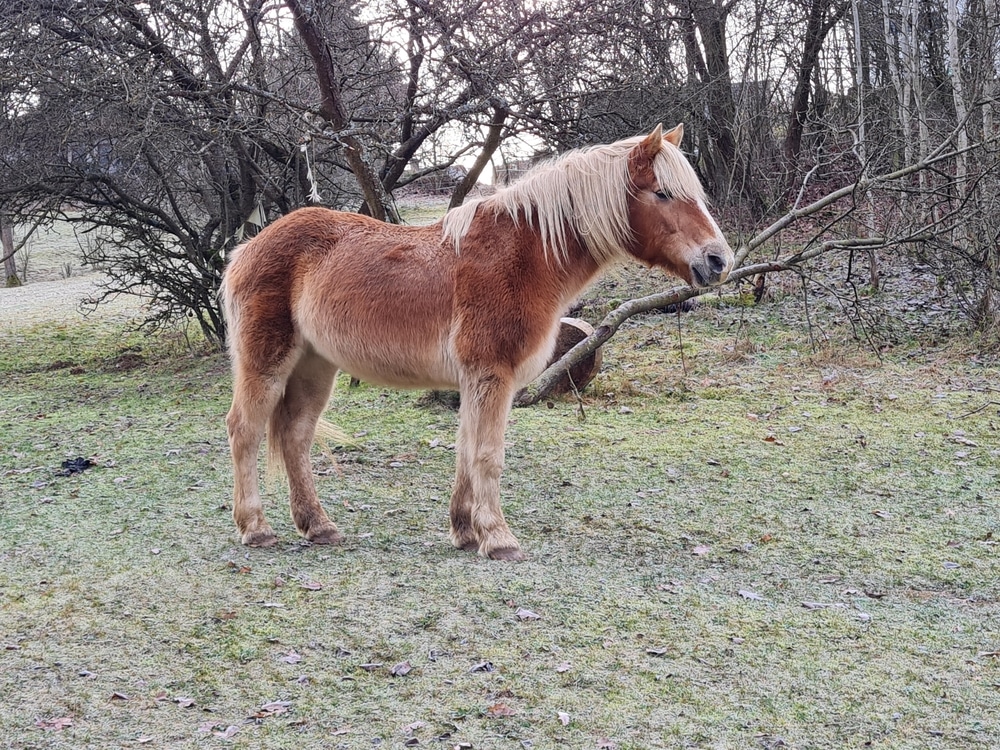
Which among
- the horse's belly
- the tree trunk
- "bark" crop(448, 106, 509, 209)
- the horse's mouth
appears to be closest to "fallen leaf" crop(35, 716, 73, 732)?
the horse's belly

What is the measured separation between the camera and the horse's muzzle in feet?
16.0

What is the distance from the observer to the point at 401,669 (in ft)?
12.8

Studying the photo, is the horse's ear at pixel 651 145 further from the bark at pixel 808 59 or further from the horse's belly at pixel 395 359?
the bark at pixel 808 59

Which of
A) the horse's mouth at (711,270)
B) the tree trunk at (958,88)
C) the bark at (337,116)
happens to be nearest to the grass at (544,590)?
the horse's mouth at (711,270)

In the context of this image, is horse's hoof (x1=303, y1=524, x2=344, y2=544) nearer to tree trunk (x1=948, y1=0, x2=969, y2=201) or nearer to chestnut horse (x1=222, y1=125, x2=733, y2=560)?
chestnut horse (x1=222, y1=125, x2=733, y2=560)

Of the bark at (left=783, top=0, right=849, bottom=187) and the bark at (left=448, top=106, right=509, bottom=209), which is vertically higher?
the bark at (left=783, top=0, right=849, bottom=187)

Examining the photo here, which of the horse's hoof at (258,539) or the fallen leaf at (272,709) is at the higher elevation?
the horse's hoof at (258,539)

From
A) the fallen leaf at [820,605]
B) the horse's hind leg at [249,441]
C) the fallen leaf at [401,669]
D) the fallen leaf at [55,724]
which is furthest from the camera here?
the horse's hind leg at [249,441]

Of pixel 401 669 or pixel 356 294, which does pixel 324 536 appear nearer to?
pixel 356 294

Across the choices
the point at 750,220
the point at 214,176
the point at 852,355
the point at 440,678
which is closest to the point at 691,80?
the point at 750,220

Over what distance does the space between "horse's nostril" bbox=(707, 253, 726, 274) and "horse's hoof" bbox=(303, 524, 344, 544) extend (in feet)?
8.65

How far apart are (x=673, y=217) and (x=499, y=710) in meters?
2.71

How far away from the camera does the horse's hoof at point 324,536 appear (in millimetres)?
5523

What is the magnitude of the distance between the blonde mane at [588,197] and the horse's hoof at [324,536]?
1.81m
